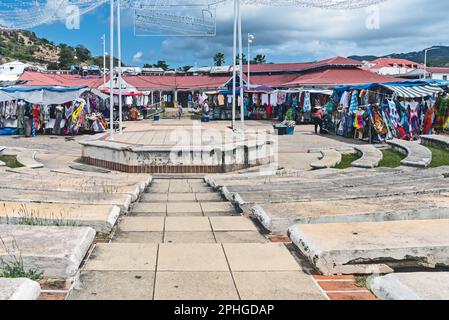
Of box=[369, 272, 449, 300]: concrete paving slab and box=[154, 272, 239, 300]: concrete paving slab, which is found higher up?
box=[369, 272, 449, 300]: concrete paving slab

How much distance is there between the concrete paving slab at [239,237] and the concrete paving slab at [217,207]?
1575mm

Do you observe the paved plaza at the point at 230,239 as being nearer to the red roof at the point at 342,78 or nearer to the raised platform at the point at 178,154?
the raised platform at the point at 178,154

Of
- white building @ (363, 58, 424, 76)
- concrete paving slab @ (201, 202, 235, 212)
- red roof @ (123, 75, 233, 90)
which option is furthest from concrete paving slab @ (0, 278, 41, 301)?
white building @ (363, 58, 424, 76)

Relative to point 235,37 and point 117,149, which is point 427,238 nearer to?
point 117,149

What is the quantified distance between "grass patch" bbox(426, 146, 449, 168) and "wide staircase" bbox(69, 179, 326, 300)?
27.6 feet

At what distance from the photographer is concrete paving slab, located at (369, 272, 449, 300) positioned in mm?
3172

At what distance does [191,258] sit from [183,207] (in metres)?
3.15

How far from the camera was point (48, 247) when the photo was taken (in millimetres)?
4129

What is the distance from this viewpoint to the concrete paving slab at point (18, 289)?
3.10 meters

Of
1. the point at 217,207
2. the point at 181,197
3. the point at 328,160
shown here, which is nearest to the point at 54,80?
the point at 328,160

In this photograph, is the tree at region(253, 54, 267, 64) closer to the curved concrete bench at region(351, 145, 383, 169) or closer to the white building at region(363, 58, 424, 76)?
the white building at region(363, 58, 424, 76)

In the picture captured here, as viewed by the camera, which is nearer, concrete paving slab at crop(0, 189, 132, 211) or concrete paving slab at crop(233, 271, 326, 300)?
concrete paving slab at crop(233, 271, 326, 300)

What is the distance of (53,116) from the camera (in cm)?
2538

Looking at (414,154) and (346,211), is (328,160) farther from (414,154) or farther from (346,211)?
(346,211)
